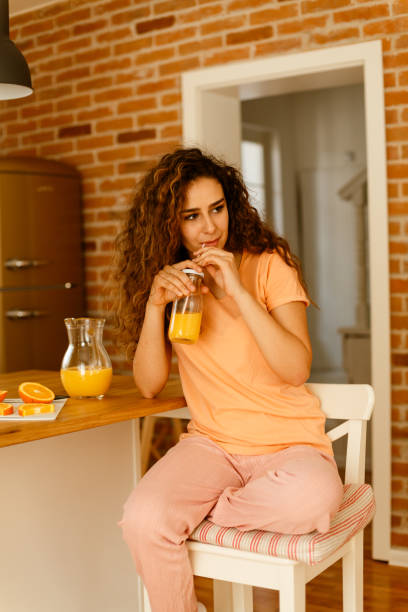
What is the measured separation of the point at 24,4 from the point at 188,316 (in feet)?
9.43

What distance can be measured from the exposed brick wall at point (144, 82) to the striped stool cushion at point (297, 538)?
139 cm

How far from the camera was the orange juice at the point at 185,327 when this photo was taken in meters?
1.95

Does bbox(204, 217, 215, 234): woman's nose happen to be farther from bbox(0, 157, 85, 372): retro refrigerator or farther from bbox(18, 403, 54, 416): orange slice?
bbox(0, 157, 85, 372): retro refrigerator

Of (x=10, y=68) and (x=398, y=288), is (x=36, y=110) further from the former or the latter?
(x=398, y=288)

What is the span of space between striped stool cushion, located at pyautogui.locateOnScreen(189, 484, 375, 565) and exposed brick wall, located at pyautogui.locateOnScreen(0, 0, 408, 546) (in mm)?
1394

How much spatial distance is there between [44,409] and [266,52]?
2.19 meters

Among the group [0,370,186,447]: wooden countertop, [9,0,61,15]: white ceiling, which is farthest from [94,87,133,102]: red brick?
[0,370,186,447]: wooden countertop

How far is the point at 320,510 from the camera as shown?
1.68 meters

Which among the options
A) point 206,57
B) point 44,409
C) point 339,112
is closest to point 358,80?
point 206,57

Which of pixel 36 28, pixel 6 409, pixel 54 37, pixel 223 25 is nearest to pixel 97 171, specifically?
pixel 54 37

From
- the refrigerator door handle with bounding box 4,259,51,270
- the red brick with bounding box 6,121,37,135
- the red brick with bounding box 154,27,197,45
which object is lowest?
the refrigerator door handle with bounding box 4,259,51,270

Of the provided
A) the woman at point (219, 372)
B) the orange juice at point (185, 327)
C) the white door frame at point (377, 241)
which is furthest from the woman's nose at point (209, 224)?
the white door frame at point (377, 241)

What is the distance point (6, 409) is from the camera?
1.80m

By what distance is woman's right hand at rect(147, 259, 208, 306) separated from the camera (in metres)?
1.95
